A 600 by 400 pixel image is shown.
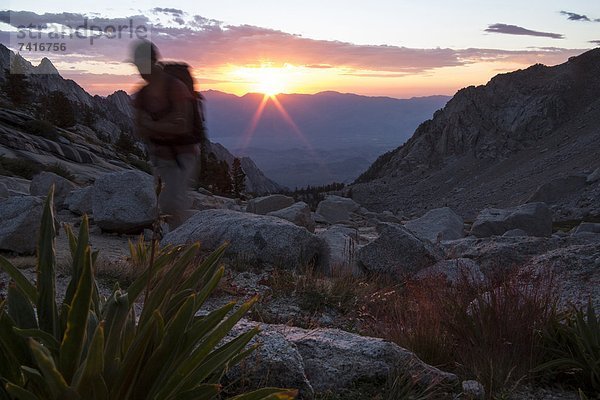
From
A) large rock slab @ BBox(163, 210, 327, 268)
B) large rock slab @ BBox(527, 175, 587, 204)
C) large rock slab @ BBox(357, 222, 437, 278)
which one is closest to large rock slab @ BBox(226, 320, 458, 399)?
large rock slab @ BBox(163, 210, 327, 268)

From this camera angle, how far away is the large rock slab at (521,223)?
18.1 metres

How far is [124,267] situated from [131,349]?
511cm

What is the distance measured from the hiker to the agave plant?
4.10m

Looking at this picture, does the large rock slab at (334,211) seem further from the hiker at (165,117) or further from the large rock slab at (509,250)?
the hiker at (165,117)

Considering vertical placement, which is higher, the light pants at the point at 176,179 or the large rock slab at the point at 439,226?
the light pants at the point at 176,179

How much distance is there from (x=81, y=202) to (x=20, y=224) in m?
4.77

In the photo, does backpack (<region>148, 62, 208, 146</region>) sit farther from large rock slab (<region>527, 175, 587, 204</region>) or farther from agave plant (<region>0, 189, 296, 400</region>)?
large rock slab (<region>527, 175, 587, 204</region>)

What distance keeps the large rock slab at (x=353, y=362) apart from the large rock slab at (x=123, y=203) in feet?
25.0

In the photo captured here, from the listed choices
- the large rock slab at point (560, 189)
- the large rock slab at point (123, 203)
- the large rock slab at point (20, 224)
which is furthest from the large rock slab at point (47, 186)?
the large rock slab at point (560, 189)

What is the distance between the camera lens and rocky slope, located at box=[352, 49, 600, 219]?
40.8m

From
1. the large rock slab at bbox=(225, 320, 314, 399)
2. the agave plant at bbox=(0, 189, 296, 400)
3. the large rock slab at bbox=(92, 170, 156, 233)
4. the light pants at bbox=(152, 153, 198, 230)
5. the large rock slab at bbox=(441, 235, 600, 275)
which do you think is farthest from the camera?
the large rock slab at bbox=(92, 170, 156, 233)

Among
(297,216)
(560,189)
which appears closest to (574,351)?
(297,216)

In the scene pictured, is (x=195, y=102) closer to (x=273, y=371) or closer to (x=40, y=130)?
(x=273, y=371)

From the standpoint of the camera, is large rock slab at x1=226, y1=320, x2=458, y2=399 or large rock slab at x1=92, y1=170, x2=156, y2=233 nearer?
large rock slab at x1=226, y1=320, x2=458, y2=399
